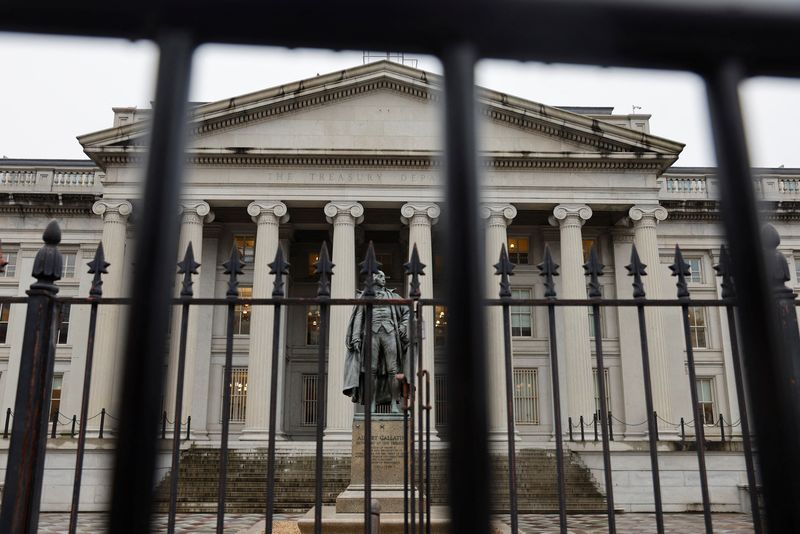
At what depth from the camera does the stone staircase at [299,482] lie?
1828 cm

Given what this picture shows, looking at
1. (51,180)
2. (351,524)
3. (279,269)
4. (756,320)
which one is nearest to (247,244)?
(51,180)

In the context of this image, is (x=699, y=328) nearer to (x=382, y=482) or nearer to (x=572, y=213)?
(x=572, y=213)

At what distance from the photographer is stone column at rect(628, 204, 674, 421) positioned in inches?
968

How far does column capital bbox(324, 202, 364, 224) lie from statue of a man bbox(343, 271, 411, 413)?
1487 cm

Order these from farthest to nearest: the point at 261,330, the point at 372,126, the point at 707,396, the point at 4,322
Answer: the point at 4,322 < the point at 707,396 < the point at 372,126 < the point at 261,330

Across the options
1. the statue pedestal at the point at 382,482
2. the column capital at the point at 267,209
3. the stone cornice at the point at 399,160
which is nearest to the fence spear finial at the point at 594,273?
the statue pedestal at the point at 382,482

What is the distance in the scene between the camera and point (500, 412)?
76.4 feet

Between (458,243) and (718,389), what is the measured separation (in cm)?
3257

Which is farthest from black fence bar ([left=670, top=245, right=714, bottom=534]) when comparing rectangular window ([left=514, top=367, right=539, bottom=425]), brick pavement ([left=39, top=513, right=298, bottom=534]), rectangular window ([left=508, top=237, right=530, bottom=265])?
rectangular window ([left=508, top=237, right=530, bottom=265])

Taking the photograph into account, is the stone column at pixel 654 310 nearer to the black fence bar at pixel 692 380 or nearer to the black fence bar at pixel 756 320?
the black fence bar at pixel 692 380

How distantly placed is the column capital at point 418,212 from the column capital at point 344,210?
1.69m

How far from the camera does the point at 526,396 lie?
28875 millimetres

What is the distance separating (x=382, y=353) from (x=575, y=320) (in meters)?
15.7

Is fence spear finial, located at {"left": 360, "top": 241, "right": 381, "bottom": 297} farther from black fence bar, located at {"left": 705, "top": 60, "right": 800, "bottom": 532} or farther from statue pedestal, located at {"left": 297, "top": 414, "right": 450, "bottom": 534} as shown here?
statue pedestal, located at {"left": 297, "top": 414, "right": 450, "bottom": 534}
